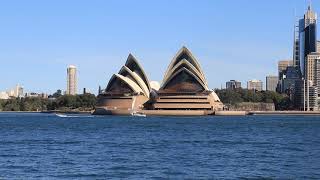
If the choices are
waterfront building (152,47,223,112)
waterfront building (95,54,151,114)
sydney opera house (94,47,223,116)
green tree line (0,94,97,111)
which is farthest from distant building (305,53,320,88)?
waterfront building (95,54,151,114)

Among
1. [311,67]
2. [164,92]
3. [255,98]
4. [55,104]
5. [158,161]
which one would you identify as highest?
[311,67]

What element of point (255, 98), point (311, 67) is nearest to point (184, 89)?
point (255, 98)

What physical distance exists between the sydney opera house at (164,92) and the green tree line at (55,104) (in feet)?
118

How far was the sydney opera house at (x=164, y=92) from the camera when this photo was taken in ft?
391

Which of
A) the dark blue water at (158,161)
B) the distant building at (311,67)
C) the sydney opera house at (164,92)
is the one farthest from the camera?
the distant building at (311,67)

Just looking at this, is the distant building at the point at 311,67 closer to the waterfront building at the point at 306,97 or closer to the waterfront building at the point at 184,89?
the waterfront building at the point at 306,97

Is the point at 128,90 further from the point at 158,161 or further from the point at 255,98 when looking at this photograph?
the point at 158,161

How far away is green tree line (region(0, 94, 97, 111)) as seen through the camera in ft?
532

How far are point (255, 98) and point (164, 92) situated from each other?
149 feet

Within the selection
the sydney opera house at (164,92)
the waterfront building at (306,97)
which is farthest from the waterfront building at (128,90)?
the waterfront building at (306,97)

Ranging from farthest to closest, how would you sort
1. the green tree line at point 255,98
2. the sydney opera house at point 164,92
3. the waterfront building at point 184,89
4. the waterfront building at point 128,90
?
the green tree line at point 255,98, the waterfront building at point 128,90, the sydney opera house at point 164,92, the waterfront building at point 184,89

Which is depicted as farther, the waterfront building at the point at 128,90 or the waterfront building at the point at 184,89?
the waterfront building at the point at 128,90

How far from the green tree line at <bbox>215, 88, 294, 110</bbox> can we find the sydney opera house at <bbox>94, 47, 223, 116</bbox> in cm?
3377

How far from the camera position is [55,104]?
170875mm
